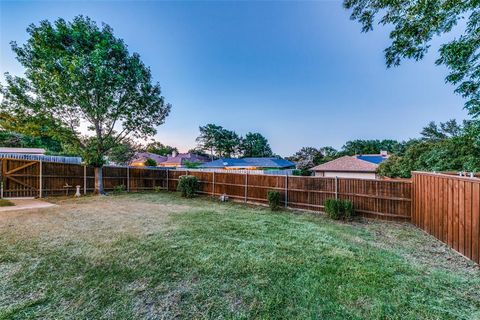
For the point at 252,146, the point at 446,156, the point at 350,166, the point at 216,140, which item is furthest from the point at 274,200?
the point at 252,146

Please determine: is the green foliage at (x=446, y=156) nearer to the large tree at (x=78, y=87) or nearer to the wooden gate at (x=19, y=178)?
the large tree at (x=78, y=87)

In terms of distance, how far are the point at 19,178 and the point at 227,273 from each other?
12.1 metres

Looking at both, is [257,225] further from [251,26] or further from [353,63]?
[353,63]

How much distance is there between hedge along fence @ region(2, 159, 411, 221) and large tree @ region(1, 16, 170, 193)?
4.33 ft

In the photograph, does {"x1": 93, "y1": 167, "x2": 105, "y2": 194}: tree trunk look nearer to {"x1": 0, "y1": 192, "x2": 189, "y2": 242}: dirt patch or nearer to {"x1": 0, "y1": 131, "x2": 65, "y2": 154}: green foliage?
{"x1": 0, "y1": 192, "x2": 189, "y2": 242}: dirt patch

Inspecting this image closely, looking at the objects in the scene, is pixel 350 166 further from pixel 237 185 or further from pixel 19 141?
pixel 19 141

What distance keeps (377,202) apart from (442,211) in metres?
2.32

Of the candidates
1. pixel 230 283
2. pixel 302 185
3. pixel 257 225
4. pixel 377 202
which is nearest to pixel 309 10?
pixel 302 185

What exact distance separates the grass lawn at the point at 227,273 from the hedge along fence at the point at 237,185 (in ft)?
4.96

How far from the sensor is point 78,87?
9281 millimetres

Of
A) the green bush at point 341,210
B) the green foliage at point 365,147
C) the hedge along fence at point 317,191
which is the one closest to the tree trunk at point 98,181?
the hedge along fence at point 317,191

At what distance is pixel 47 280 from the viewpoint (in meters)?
2.62

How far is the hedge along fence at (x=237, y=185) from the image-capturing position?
6.42m

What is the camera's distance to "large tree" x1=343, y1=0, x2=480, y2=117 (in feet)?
14.4
